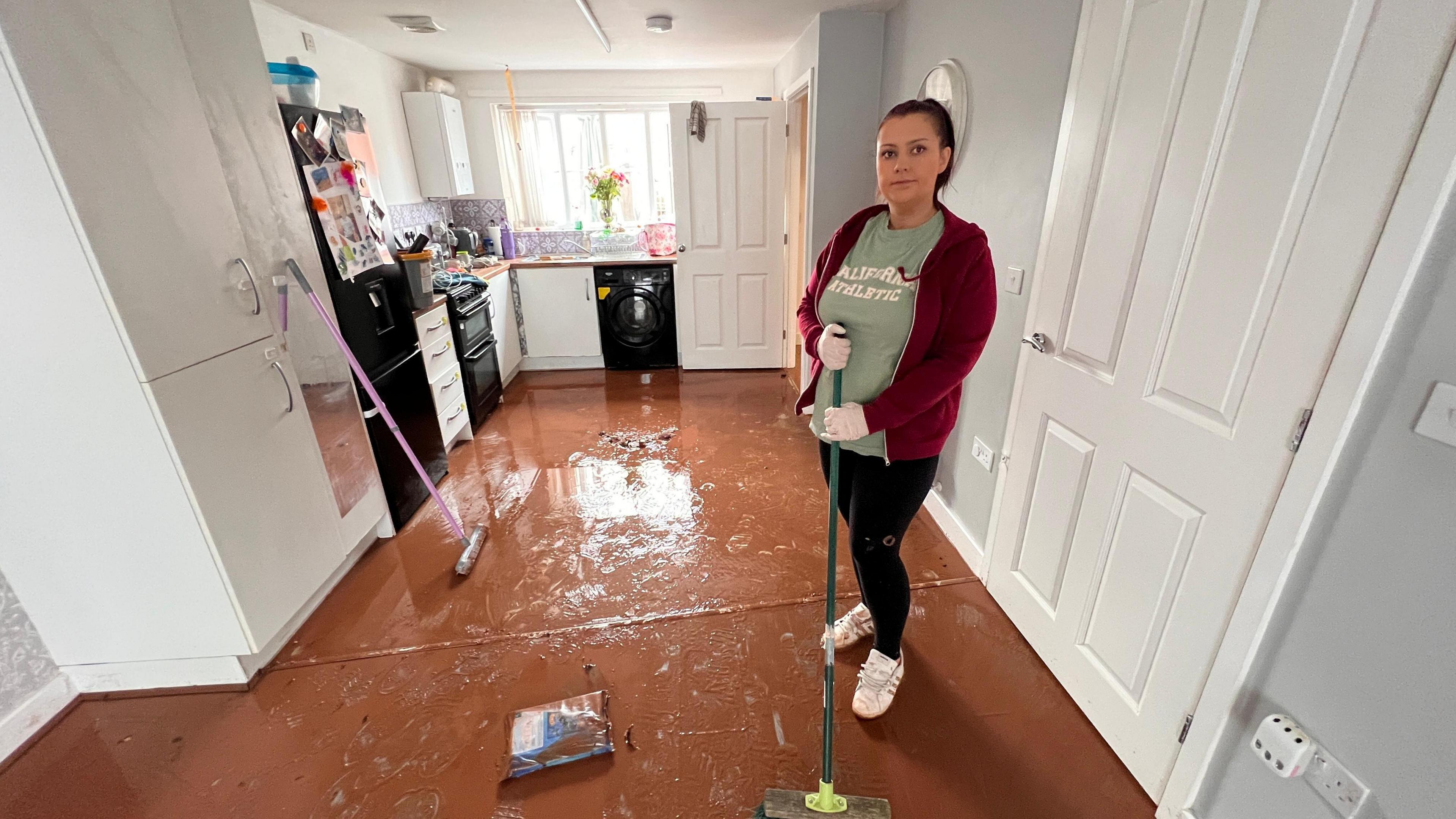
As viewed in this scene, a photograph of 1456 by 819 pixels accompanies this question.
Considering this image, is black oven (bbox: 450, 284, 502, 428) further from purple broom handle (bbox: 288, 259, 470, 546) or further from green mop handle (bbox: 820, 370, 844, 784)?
green mop handle (bbox: 820, 370, 844, 784)

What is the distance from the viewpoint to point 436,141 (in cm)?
407

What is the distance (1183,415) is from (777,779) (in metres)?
1.25

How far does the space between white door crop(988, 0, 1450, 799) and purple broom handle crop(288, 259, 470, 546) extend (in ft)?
7.03

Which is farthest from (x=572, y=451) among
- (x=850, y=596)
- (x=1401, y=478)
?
(x=1401, y=478)

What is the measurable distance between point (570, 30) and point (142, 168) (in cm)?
242

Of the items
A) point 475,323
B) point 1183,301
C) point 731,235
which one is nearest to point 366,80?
point 475,323

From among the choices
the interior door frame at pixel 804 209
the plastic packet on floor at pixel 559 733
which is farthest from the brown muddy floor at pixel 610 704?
the interior door frame at pixel 804 209

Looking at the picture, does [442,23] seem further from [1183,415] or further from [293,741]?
[1183,415]

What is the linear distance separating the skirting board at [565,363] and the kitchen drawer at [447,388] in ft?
4.38

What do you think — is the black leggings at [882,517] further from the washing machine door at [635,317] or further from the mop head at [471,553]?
the washing machine door at [635,317]

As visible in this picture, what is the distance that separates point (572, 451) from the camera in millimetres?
3264

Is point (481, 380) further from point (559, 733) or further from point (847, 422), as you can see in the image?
point (847, 422)

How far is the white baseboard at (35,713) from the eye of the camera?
1.52m

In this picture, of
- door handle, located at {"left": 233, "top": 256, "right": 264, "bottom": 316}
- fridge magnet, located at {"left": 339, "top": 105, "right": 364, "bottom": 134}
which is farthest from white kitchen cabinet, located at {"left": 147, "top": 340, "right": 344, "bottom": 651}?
fridge magnet, located at {"left": 339, "top": 105, "right": 364, "bottom": 134}
